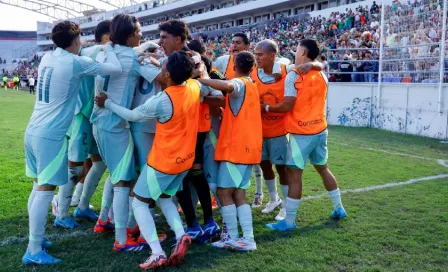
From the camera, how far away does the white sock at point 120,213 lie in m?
4.25

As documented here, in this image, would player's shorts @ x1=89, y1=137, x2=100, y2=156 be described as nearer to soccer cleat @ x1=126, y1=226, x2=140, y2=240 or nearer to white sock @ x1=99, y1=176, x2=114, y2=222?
white sock @ x1=99, y1=176, x2=114, y2=222

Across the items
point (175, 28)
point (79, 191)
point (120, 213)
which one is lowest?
point (79, 191)

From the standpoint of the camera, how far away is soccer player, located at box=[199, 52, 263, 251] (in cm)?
439

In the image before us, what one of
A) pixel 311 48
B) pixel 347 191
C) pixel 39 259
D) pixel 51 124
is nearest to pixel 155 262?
pixel 39 259

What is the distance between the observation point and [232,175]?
4.42m

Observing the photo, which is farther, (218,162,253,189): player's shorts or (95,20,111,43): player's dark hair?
(95,20,111,43): player's dark hair

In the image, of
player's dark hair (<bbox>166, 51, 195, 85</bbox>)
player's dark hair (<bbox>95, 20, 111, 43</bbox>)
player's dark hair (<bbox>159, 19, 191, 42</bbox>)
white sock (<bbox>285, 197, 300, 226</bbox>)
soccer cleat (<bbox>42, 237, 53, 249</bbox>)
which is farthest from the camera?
player's dark hair (<bbox>95, 20, 111, 43</bbox>)

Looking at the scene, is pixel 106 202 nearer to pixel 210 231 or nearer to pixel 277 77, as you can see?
pixel 210 231

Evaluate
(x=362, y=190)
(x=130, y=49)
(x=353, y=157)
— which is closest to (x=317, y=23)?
(x=353, y=157)

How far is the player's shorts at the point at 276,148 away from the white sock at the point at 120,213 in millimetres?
1871

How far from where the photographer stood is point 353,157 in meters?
9.38

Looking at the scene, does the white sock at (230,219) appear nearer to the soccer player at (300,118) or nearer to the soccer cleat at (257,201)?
the soccer player at (300,118)

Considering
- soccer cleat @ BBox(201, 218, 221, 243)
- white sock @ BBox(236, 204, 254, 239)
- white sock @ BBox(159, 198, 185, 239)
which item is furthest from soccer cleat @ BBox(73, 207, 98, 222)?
white sock @ BBox(236, 204, 254, 239)

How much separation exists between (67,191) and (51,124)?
135 centimetres
